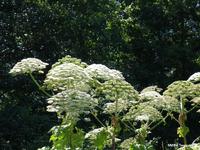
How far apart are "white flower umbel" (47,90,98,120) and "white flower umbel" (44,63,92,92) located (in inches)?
4.3

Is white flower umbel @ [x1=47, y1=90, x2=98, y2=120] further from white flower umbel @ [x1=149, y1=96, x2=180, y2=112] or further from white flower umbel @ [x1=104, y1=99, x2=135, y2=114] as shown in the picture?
white flower umbel @ [x1=149, y1=96, x2=180, y2=112]

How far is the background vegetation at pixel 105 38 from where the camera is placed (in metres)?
25.1

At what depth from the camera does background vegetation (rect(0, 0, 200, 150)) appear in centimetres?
2506

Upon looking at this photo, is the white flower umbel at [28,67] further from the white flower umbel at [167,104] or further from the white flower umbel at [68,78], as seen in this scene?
the white flower umbel at [167,104]

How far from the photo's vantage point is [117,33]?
2625 cm

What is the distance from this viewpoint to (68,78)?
3947 millimetres

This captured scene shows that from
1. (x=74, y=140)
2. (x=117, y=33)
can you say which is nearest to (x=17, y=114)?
(x=117, y=33)

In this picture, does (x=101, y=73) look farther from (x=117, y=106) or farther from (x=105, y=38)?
(x=105, y=38)

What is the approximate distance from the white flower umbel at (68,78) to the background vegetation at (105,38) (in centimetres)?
1730

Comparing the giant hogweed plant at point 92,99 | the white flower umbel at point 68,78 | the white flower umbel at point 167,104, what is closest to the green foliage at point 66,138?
the giant hogweed plant at point 92,99

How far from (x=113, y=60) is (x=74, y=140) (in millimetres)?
23040

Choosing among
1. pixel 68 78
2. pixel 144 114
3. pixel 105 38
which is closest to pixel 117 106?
pixel 144 114

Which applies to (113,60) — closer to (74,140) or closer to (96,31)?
(96,31)

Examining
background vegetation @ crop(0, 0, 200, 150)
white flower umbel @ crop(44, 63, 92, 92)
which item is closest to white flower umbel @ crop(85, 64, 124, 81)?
white flower umbel @ crop(44, 63, 92, 92)
